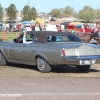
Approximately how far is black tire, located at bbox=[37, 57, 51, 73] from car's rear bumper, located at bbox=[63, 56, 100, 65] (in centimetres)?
83

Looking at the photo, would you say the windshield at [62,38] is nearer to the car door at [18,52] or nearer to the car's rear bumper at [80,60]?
the car door at [18,52]

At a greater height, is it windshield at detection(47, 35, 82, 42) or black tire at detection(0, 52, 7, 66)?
windshield at detection(47, 35, 82, 42)

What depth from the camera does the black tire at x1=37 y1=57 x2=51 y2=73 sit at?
11450mm

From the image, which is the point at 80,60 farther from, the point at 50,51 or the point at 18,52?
the point at 18,52

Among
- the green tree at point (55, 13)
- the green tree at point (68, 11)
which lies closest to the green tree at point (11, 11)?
the green tree at point (55, 13)

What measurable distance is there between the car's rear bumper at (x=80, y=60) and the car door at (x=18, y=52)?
180 centimetres

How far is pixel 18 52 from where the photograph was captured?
40.5ft

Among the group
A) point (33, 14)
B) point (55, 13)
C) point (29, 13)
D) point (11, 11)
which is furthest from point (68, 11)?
point (33, 14)

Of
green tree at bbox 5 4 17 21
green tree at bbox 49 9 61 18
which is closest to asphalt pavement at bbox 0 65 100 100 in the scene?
green tree at bbox 5 4 17 21

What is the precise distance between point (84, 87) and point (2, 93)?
6.93 feet

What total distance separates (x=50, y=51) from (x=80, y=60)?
3.14ft

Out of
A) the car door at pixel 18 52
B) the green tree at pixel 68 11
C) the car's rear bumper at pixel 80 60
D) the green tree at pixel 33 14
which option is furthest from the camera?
the green tree at pixel 68 11

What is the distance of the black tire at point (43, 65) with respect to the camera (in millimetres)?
11450

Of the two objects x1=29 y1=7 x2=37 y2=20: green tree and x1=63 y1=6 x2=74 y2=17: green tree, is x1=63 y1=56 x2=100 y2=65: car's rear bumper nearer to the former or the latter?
x1=29 y1=7 x2=37 y2=20: green tree
